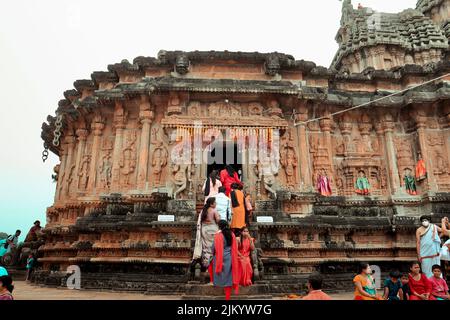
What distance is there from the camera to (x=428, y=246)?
844 centimetres

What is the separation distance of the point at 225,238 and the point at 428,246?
594 cm

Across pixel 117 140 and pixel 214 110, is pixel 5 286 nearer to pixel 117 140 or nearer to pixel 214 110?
pixel 117 140

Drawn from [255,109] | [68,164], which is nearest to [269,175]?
[255,109]

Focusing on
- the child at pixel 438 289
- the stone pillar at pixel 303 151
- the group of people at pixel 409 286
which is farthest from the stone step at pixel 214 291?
the stone pillar at pixel 303 151

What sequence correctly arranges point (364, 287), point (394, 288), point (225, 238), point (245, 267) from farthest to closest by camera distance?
point (245, 267) → point (394, 288) → point (225, 238) → point (364, 287)

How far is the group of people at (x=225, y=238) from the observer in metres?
6.19

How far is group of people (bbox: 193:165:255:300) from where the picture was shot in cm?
619

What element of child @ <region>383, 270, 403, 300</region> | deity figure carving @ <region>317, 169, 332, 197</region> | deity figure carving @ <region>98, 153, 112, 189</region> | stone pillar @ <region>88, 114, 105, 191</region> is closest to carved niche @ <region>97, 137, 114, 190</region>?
deity figure carving @ <region>98, 153, 112, 189</region>

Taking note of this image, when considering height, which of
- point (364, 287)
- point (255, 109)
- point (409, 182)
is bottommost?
point (364, 287)

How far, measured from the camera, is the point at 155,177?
39.8 feet

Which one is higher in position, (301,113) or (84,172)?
(301,113)

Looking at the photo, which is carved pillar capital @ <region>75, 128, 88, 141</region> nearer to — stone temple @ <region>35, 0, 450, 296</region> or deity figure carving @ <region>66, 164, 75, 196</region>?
stone temple @ <region>35, 0, 450, 296</region>

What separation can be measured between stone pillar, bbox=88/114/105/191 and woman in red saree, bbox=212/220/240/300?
8.45 meters
